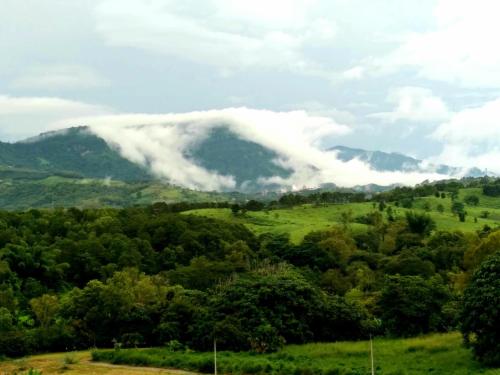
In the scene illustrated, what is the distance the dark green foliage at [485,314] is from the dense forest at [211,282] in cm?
132

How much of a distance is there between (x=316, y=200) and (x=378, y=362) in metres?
147

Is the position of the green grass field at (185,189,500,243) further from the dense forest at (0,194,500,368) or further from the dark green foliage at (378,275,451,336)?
the dark green foliage at (378,275,451,336)

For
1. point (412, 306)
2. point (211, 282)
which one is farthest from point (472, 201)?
point (412, 306)

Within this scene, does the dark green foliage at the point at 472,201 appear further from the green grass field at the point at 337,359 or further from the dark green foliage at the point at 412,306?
the green grass field at the point at 337,359

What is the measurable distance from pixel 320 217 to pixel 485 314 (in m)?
125

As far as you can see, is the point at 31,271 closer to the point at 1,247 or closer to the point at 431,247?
the point at 1,247

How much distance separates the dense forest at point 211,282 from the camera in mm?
51469

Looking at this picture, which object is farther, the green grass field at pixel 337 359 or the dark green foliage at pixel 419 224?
the dark green foliage at pixel 419 224

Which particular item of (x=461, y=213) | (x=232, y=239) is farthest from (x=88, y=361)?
(x=461, y=213)

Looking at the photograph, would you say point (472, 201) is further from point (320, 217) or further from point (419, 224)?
point (419, 224)

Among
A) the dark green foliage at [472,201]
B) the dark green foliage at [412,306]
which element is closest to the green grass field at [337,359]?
the dark green foliage at [412,306]

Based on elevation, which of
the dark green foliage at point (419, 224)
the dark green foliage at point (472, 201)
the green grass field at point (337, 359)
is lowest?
the green grass field at point (337, 359)

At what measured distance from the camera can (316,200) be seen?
187000 millimetres

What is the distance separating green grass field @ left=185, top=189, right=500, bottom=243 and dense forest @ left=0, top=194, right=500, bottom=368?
12.6 m
